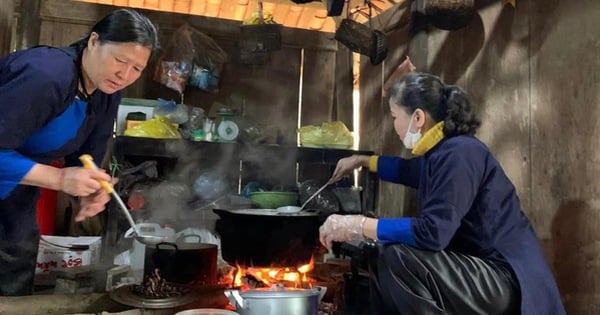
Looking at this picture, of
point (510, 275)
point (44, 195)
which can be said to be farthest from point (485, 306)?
point (44, 195)

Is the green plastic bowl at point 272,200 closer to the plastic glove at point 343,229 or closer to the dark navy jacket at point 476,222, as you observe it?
the plastic glove at point 343,229

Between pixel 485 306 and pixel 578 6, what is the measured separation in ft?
5.35

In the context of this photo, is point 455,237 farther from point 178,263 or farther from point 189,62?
point 189,62

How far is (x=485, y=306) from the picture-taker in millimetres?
2189

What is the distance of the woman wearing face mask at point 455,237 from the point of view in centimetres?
219

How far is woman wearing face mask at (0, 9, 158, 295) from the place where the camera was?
6.40 ft

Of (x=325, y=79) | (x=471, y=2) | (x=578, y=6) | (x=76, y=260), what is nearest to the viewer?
(x=578, y=6)

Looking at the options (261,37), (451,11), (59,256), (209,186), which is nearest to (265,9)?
(261,37)

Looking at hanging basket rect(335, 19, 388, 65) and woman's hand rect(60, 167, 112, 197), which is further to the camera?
hanging basket rect(335, 19, 388, 65)

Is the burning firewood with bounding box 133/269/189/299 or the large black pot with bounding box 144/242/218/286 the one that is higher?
the large black pot with bounding box 144/242/218/286

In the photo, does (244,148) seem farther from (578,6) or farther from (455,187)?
(578,6)

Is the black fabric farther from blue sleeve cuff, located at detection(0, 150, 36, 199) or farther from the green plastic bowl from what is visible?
the green plastic bowl

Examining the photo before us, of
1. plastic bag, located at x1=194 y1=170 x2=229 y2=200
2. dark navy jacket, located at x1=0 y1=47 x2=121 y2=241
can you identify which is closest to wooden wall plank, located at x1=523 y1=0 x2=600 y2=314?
dark navy jacket, located at x1=0 y1=47 x2=121 y2=241

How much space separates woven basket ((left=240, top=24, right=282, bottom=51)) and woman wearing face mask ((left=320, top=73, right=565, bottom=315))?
222 cm
